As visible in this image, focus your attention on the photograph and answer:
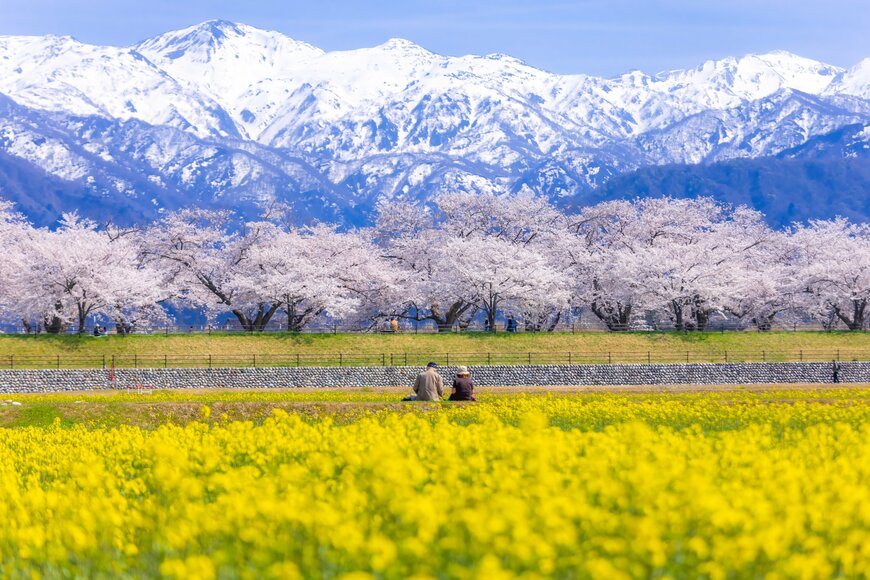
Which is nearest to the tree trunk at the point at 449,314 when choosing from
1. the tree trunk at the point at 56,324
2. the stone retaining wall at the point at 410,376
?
the stone retaining wall at the point at 410,376

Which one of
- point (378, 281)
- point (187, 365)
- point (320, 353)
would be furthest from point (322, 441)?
point (378, 281)

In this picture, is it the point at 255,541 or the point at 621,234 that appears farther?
the point at 621,234

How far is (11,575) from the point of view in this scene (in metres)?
7.43

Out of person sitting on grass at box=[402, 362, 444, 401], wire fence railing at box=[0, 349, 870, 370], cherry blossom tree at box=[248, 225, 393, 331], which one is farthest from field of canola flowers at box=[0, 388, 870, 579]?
cherry blossom tree at box=[248, 225, 393, 331]

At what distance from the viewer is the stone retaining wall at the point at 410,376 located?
4681cm

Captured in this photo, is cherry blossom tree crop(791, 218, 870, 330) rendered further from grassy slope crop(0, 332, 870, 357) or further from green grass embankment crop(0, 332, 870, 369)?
green grass embankment crop(0, 332, 870, 369)

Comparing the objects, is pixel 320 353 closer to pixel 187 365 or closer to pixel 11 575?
pixel 187 365

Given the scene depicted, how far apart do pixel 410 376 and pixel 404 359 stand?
6433 mm

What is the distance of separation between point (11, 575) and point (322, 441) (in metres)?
4.90

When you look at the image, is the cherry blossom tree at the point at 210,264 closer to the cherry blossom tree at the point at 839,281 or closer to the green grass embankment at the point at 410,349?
the green grass embankment at the point at 410,349

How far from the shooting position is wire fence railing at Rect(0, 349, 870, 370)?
5172cm

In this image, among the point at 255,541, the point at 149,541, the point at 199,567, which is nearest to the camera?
the point at 199,567

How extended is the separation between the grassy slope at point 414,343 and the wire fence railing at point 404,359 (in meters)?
0.82

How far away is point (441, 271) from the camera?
227ft
